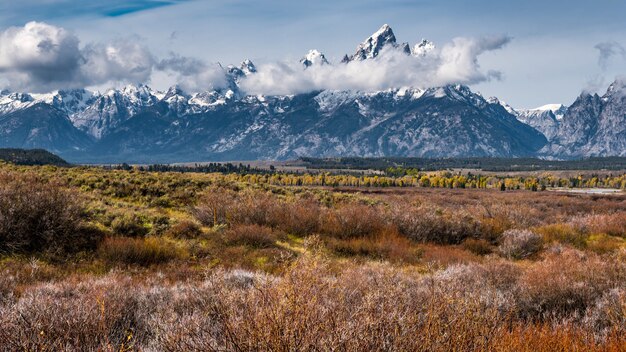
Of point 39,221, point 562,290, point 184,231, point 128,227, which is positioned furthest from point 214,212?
point 562,290

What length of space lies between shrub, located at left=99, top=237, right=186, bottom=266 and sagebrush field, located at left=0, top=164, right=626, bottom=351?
4 centimetres

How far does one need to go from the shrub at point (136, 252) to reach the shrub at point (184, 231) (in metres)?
2.02

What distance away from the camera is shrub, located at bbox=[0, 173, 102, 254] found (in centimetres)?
1089

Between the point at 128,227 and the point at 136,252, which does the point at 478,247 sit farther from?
the point at 128,227

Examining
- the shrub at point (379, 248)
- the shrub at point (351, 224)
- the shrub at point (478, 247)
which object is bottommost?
the shrub at point (478, 247)

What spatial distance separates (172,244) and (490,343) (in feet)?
35.1

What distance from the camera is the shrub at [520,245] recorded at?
49.0ft

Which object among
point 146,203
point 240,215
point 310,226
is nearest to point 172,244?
point 240,215

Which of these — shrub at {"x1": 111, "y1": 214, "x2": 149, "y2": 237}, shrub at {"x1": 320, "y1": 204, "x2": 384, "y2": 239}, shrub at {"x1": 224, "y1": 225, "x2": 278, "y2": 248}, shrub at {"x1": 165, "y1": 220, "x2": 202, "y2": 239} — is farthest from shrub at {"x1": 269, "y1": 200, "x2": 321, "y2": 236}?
shrub at {"x1": 111, "y1": 214, "x2": 149, "y2": 237}

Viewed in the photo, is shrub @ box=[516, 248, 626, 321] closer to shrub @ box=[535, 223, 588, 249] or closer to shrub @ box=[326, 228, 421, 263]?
shrub @ box=[326, 228, 421, 263]

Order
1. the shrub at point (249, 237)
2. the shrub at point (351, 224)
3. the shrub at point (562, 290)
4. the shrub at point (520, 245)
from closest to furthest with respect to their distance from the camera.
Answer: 1. the shrub at point (562, 290)
2. the shrub at point (249, 237)
3. the shrub at point (520, 245)
4. the shrub at point (351, 224)

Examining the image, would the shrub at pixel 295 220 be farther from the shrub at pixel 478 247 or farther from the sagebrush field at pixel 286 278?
the shrub at pixel 478 247

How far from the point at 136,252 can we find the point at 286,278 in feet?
27.8

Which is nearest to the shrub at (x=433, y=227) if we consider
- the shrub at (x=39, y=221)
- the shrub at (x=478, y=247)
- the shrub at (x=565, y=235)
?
the shrub at (x=478, y=247)
